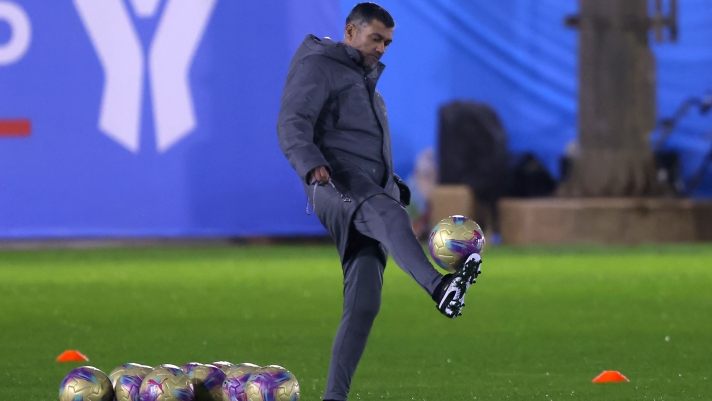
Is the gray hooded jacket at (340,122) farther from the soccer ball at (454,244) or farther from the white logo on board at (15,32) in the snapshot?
the white logo on board at (15,32)

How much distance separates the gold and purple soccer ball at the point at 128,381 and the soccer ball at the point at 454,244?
4.17 ft

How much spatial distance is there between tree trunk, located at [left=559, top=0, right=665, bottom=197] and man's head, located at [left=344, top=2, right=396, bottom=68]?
1282cm

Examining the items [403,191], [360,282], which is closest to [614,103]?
[403,191]

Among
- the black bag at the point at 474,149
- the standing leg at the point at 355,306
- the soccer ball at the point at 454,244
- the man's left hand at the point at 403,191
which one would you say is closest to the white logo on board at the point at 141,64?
the black bag at the point at 474,149

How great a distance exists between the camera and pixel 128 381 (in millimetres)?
5047

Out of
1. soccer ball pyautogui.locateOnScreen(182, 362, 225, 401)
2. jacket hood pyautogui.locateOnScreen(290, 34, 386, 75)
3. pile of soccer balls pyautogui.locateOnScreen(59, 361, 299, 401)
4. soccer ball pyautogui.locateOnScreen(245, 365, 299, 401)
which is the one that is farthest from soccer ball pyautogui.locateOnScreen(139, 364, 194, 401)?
jacket hood pyautogui.locateOnScreen(290, 34, 386, 75)

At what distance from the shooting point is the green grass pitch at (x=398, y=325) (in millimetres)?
6336

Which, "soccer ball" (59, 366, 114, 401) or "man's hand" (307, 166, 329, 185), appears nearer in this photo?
"man's hand" (307, 166, 329, 185)

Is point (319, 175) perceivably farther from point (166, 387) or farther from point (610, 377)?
point (610, 377)

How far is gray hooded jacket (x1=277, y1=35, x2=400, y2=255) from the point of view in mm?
4906

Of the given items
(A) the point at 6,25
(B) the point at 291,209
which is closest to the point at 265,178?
(B) the point at 291,209

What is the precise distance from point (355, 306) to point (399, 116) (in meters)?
12.7

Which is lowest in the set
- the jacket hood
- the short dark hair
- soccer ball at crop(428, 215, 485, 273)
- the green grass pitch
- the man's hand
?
the green grass pitch

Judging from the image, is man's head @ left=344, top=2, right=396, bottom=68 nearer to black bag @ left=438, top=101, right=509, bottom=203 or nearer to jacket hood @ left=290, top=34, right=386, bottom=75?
jacket hood @ left=290, top=34, right=386, bottom=75
